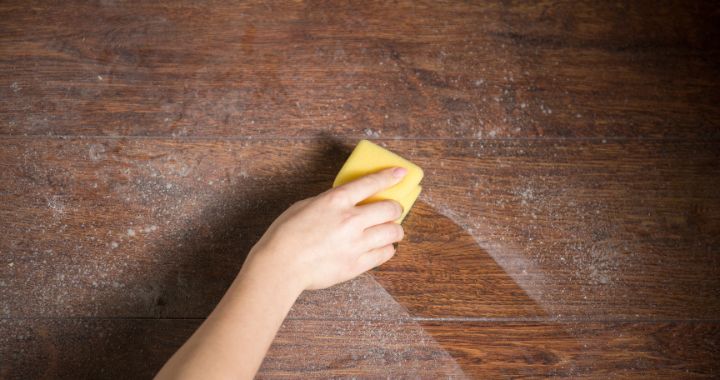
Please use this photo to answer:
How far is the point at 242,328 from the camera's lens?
1.96 feet

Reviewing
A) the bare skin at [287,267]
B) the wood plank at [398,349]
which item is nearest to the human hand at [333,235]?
the bare skin at [287,267]

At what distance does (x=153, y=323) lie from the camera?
2.49ft

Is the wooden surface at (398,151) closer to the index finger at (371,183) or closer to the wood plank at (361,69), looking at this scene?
the wood plank at (361,69)

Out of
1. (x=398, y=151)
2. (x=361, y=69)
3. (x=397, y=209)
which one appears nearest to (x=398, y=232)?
(x=397, y=209)

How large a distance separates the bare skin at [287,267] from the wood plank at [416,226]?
10 cm

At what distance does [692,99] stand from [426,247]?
A: 546 millimetres

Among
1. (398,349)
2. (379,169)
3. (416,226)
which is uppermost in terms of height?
(379,169)

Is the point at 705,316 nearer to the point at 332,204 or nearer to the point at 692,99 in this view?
the point at 692,99

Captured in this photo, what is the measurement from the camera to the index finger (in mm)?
698

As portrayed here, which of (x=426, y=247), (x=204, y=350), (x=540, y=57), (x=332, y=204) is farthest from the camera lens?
(x=540, y=57)

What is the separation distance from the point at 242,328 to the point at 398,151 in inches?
15.5

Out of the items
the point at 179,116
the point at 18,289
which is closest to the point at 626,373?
the point at 179,116

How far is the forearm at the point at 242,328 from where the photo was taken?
559 mm

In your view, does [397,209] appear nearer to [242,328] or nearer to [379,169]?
[379,169]
